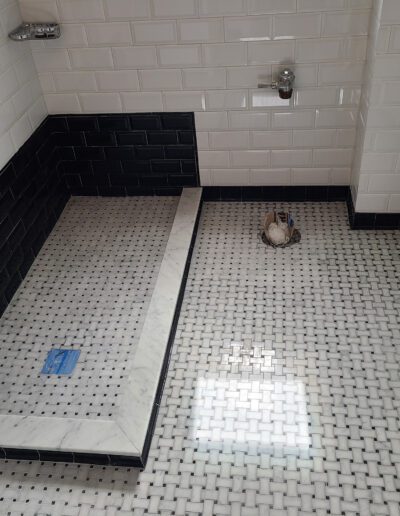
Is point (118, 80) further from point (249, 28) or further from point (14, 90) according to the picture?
point (249, 28)

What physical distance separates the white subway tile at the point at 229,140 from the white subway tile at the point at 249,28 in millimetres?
438

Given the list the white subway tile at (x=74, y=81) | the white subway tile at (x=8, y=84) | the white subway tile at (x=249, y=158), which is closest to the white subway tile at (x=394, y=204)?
the white subway tile at (x=249, y=158)

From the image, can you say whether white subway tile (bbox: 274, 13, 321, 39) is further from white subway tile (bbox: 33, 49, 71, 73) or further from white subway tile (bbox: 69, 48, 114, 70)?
white subway tile (bbox: 33, 49, 71, 73)

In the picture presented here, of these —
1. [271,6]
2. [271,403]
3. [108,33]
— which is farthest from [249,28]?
[271,403]

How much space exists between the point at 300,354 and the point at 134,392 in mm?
Answer: 620

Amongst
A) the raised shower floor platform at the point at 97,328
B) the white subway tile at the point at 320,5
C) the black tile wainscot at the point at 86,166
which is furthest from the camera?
the black tile wainscot at the point at 86,166

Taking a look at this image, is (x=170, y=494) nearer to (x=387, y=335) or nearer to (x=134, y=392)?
(x=134, y=392)

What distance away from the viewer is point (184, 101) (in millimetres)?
2518

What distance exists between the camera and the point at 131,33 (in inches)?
92.9

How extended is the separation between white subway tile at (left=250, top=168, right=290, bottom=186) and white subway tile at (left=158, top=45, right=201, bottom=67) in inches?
24.2

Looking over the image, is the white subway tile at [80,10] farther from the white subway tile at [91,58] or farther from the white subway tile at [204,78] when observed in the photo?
the white subway tile at [204,78]

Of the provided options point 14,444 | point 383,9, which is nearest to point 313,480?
point 14,444

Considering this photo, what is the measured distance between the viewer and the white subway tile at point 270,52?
231 centimetres

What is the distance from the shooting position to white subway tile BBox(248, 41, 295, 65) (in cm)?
231
